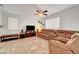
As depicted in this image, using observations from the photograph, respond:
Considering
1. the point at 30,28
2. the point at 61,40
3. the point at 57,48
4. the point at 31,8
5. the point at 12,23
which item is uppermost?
the point at 31,8

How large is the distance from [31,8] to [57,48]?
1100 mm

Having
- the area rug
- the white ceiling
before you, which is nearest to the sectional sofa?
the area rug

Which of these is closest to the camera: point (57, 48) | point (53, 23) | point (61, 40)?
point (57, 48)

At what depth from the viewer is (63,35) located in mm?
2295

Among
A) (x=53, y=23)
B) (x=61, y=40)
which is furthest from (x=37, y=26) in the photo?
(x=61, y=40)

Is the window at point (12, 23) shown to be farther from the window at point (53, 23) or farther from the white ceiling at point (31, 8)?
the window at point (53, 23)

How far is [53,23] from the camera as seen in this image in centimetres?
242

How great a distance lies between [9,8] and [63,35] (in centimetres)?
139

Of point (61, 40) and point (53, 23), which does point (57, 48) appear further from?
point (53, 23)

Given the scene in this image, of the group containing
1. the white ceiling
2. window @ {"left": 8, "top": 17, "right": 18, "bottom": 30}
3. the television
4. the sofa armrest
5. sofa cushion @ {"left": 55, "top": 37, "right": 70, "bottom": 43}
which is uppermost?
the white ceiling

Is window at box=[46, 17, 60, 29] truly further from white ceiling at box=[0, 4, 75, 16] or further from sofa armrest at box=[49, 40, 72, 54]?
sofa armrest at box=[49, 40, 72, 54]

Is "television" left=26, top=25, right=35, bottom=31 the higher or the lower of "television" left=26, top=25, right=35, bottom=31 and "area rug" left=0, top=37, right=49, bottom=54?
the higher

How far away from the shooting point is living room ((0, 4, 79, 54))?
7.25 ft
